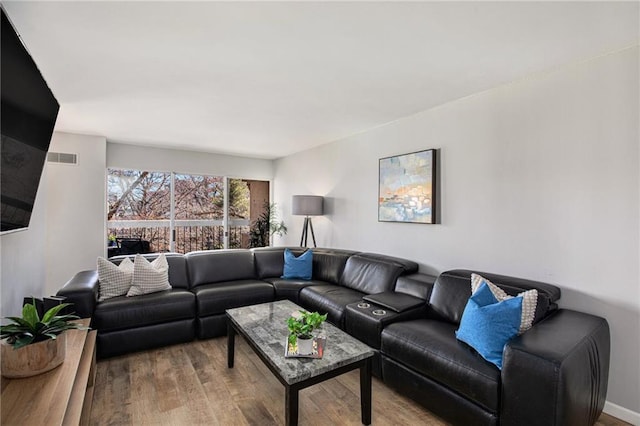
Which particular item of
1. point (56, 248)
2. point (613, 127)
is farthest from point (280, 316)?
point (56, 248)

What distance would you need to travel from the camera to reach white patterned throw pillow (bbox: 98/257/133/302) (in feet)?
9.68

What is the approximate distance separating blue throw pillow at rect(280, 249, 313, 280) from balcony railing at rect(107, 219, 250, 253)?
225 cm

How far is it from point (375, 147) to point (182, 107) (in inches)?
Result: 88.5

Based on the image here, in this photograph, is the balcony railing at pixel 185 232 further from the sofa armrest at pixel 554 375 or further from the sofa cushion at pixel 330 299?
the sofa armrest at pixel 554 375

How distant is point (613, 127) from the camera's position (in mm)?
2029

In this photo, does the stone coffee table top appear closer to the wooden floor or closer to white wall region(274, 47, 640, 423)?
the wooden floor

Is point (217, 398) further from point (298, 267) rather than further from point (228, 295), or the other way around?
point (298, 267)

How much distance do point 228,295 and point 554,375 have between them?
2.79m

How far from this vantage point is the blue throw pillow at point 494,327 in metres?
1.76

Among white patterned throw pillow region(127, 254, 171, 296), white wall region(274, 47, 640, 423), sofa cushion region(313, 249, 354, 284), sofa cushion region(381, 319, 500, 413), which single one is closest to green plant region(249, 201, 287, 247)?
sofa cushion region(313, 249, 354, 284)

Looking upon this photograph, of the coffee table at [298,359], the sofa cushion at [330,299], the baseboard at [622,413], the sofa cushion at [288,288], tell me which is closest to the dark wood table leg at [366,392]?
the coffee table at [298,359]

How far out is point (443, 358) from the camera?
1.89 m

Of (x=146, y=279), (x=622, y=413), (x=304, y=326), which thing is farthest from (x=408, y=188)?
(x=146, y=279)

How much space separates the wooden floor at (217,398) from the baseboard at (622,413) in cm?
5
